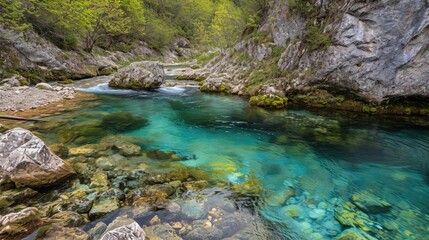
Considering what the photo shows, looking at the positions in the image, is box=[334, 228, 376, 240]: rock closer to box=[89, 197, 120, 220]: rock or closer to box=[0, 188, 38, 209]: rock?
box=[89, 197, 120, 220]: rock

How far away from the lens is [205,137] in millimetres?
10047

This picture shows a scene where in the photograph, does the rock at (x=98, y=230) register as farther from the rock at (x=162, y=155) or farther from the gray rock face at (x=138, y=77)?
the gray rock face at (x=138, y=77)

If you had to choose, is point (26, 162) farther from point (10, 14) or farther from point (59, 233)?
point (10, 14)

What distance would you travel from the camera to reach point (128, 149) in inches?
323

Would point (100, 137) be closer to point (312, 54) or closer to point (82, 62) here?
point (312, 54)

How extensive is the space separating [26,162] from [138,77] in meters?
16.0

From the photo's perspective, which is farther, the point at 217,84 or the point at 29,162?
the point at 217,84

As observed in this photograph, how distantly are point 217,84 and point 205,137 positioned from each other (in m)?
10.2

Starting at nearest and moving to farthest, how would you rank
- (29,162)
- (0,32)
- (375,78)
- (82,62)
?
(29,162) < (375,78) < (0,32) < (82,62)

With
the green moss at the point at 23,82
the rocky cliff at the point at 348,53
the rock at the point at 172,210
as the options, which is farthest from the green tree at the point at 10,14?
the rock at the point at 172,210

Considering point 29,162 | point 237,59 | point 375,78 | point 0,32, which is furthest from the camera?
point 237,59

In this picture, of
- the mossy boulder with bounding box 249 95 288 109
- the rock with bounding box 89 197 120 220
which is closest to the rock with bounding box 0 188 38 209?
the rock with bounding box 89 197 120 220

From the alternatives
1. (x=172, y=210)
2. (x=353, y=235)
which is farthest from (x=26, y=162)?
(x=353, y=235)

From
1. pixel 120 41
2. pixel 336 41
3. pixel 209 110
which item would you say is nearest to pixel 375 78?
pixel 336 41
